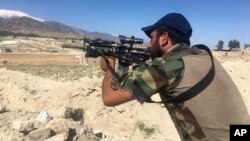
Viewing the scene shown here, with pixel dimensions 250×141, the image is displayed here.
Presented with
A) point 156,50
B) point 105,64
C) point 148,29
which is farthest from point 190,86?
point 105,64

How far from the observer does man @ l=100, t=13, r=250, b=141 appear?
109 inches

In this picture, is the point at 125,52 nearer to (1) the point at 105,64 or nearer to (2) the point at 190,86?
(1) the point at 105,64

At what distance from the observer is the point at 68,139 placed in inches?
294

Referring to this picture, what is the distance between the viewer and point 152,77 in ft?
9.21

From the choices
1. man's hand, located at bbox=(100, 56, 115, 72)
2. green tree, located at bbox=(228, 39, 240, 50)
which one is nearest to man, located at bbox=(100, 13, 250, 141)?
man's hand, located at bbox=(100, 56, 115, 72)

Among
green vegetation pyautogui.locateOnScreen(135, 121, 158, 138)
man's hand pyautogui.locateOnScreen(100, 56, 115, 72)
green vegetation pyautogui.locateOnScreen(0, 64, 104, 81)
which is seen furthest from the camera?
green vegetation pyautogui.locateOnScreen(0, 64, 104, 81)

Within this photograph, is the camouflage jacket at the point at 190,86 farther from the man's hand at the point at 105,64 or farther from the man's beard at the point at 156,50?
the man's hand at the point at 105,64

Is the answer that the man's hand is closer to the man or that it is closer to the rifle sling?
the rifle sling

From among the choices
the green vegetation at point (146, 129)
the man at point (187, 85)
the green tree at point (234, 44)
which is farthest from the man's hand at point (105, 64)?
the green tree at point (234, 44)

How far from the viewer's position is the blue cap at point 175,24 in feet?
9.60

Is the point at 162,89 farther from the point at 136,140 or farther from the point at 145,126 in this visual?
the point at 145,126

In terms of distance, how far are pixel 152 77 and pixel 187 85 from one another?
244 millimetres

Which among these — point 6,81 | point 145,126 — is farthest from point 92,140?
point 6,81

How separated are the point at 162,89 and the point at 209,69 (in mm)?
350
